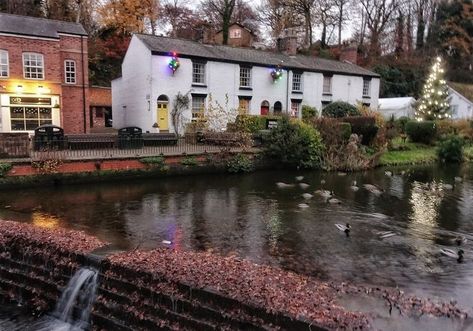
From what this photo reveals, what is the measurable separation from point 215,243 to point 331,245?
119 inches

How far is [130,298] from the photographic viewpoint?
7355 millimetres

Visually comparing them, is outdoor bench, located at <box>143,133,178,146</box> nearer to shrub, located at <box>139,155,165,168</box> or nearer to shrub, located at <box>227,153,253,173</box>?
shrub, located at <box>139,155,165,168</box>

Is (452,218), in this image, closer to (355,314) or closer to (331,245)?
(331,245)

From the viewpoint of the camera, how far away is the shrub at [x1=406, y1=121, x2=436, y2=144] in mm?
33562

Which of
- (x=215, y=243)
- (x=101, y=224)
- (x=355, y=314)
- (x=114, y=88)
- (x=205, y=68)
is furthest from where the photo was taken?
(x=114, y=88)

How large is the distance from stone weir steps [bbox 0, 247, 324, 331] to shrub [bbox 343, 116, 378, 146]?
74.6 ft

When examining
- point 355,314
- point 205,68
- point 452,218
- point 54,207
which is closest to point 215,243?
point 355,314

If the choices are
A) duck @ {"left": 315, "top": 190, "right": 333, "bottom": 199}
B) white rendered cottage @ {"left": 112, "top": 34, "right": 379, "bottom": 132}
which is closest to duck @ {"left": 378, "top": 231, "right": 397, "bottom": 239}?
duck @ {"left": 315, "top": 190, "right": 333, "bottom": 199}

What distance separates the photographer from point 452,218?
14.1 meters

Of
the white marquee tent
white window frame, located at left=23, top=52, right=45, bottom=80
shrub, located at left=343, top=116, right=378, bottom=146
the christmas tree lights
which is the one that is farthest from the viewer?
the white marquee tent

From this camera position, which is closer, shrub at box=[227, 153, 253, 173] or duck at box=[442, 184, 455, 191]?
duck at box=[442, 184, 455, 191]

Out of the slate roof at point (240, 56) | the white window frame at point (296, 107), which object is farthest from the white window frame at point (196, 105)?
the white window frame at point (296, 107)

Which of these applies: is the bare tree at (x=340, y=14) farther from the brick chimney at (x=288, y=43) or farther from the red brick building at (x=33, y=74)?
the red brick building at (x=33, y=74)

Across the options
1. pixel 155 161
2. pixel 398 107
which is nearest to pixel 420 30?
pixel 398 107
